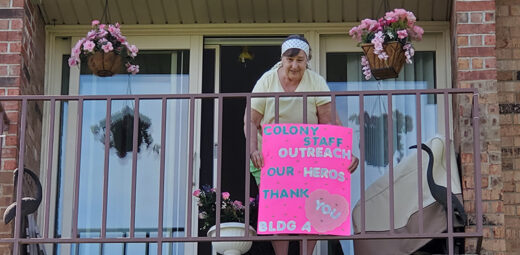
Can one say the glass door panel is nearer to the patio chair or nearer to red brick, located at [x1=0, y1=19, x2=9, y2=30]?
the patio chair

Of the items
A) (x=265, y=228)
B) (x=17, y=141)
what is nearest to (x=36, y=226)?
(x=17, y=141)

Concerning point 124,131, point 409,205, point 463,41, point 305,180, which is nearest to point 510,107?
point 463,41

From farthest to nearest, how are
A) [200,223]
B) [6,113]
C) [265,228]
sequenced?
[200,223]
[6,113]
[265,228]

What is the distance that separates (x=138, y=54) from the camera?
28.6 feet

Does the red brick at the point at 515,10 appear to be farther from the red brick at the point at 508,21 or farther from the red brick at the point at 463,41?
the red brick at the point at 463,41

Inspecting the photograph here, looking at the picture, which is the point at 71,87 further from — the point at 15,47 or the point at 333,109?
the point at 333,109

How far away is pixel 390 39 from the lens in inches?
301

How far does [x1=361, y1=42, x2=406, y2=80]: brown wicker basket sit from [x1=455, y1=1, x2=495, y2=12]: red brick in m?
0.50

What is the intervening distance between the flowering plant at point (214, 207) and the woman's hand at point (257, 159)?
650mm

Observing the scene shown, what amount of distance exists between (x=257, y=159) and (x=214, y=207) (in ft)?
2.67

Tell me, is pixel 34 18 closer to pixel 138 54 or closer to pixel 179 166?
pixel 138 54

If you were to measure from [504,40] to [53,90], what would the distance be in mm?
3284

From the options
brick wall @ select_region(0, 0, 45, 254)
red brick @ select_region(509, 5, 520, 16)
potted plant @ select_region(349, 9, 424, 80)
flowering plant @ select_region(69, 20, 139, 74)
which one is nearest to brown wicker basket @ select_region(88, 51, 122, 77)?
flowering plant @ select_region(69, 20, 139, 74)

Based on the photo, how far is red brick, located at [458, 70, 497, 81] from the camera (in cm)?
757
